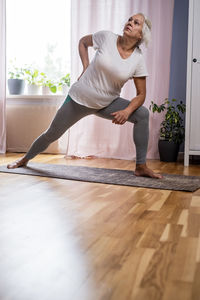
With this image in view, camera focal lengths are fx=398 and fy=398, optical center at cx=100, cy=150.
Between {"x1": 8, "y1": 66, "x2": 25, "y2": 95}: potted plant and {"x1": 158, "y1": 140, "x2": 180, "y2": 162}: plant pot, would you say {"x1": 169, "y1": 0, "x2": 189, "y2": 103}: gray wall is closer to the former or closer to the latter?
{"x1": 158, "y1": 140, "x2": 180, "y2": 162}: plant pot

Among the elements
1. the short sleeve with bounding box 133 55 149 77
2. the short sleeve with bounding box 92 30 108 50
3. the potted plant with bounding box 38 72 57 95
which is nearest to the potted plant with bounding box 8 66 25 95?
the potted plant with bounding box 38 72 57 95

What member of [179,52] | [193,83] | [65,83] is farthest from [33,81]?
[193,83]

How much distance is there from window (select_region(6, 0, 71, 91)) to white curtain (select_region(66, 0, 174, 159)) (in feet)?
1.44

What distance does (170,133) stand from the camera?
12.5 ft

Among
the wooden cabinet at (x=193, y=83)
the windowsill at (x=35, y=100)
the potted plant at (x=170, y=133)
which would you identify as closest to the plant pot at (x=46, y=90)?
the windowsill at (x=35, y=100)

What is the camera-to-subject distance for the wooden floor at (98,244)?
95 centimetres

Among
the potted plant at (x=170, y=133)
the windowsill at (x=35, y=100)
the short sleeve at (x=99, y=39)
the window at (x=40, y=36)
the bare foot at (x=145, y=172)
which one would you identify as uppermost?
the window at (x=40, y=36)

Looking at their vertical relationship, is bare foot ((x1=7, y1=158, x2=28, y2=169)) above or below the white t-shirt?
below

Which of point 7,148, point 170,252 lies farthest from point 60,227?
point 7,148

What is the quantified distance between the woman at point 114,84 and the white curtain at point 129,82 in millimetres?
1225

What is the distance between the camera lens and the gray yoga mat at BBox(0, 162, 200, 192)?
239 cm

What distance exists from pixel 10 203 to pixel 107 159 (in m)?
2.12

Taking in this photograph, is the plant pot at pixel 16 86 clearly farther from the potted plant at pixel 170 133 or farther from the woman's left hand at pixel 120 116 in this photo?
the woman's left hand at pixel 120 116

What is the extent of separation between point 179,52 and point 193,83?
0.66 metres
